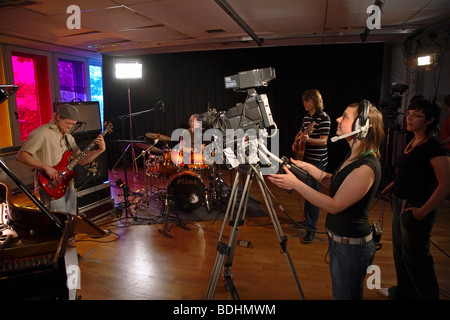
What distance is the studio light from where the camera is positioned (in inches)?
231

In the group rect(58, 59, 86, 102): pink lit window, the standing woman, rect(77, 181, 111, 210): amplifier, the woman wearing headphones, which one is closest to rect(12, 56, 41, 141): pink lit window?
rect(58, 59, 86, 102): pink lit window

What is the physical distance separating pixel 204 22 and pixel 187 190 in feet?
8.16

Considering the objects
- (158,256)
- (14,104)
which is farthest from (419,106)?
(14,104)

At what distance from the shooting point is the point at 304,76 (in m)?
6.70

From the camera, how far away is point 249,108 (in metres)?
1.96

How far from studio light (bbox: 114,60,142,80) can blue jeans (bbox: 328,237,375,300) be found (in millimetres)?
5273

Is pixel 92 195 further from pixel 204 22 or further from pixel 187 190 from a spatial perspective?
pixel 204 22

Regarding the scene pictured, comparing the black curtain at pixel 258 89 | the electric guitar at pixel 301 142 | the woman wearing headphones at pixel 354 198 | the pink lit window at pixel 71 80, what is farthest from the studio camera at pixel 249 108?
the pink lit window at pixel 71 80

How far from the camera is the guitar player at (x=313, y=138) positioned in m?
3.44

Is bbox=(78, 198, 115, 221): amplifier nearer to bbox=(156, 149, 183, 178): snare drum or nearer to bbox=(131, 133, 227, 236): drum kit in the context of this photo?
bbox=(131, 133, 227, 236): drum kit

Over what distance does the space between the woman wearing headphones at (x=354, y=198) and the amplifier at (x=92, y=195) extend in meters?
3.39

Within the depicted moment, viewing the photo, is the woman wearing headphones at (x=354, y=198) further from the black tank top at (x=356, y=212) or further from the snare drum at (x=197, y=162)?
the snare drum at (x=197, y=162)

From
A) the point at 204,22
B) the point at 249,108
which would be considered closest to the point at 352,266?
the point at 249,108
